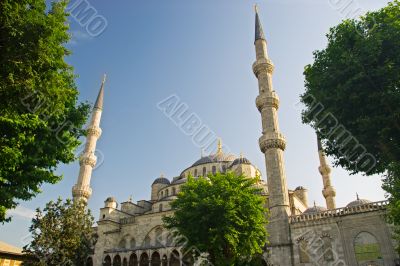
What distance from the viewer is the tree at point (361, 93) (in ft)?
39.4

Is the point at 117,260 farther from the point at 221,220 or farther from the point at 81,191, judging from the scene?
the point at 221,220

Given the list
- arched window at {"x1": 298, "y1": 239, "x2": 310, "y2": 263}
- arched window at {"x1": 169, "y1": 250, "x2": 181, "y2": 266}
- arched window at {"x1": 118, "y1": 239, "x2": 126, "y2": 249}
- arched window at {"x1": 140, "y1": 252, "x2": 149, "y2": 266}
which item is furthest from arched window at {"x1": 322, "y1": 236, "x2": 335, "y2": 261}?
arched window at {"x1": 118, "y1": 239, "x2": 126, "y2": 249}

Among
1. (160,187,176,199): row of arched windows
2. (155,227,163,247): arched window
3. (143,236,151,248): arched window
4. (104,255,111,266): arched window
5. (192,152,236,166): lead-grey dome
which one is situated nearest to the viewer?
(104,255,111,266): arched window

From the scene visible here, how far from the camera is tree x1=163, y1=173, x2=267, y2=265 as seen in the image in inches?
628

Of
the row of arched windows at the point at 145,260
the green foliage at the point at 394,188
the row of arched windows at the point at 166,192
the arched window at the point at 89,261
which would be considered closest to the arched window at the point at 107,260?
the row of arched windows at the point at 145,260

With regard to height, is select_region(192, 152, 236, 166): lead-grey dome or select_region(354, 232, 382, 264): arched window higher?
select_region(192, 152, 236, 166): lead-grey dome

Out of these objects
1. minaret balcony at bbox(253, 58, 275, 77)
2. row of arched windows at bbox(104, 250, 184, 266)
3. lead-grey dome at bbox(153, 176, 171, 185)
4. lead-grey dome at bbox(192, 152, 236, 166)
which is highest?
minaret balcony at bbox(253, 58, 275, 77)

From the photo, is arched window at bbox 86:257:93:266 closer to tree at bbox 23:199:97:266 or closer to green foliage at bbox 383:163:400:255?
tree at bbox 23:199:97:266

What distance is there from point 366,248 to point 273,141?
9.59 meters

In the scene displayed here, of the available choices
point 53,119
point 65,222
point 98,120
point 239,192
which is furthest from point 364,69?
point 98,120

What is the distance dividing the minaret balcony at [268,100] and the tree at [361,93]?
11919mm

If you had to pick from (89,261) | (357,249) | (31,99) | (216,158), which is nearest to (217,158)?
(216,158)

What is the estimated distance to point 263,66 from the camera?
2838 cm

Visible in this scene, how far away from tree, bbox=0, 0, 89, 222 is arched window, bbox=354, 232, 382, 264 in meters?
17.8
